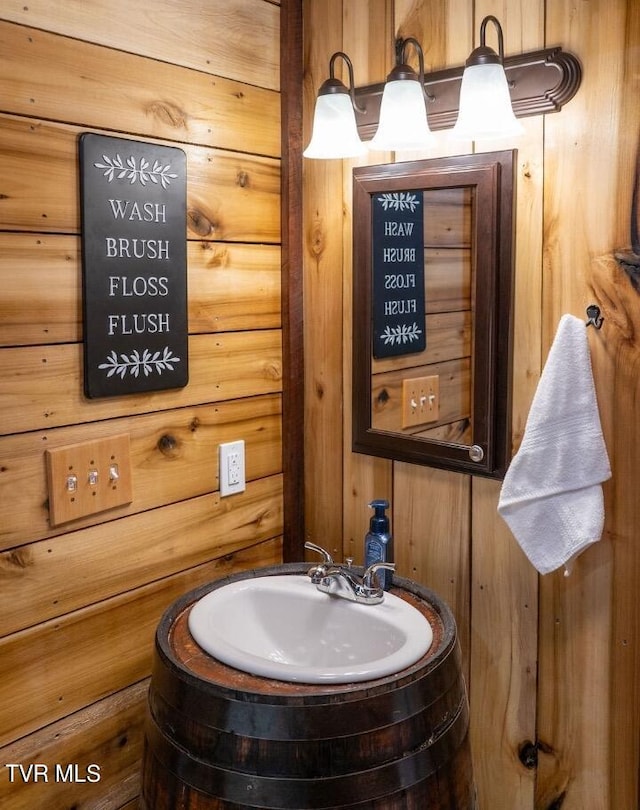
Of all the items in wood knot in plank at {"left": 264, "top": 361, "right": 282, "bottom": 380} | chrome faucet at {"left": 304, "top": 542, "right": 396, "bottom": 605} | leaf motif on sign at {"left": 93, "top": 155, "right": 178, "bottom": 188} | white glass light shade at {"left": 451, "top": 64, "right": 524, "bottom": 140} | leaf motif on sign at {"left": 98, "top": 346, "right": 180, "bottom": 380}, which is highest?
white glass light shade at {"left": 451, "top": 64, "right": 524, "bottom": 140}

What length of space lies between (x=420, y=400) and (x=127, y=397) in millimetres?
593

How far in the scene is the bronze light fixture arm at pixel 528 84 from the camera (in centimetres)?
141

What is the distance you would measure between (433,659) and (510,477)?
0.36 m

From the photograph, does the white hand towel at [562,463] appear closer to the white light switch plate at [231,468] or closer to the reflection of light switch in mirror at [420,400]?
the reflection of light switch in mirror at [420,400]

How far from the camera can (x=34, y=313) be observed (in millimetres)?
1389

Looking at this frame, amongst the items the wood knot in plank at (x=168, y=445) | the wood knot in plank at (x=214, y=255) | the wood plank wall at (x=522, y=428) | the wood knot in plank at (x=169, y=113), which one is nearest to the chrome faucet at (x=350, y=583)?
the wood plank wall at (x=522, y=428)

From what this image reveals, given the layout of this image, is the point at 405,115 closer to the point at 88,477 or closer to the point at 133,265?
the point at 133,265

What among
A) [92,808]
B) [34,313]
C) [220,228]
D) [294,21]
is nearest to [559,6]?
[294,21]

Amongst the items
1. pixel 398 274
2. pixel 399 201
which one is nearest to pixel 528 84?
pixel 399 201

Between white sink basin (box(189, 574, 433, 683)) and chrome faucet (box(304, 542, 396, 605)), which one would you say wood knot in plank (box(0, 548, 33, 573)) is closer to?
white sink basin (box(189, 574, 433, 683))

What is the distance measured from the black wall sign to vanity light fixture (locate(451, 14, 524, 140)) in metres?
0.56

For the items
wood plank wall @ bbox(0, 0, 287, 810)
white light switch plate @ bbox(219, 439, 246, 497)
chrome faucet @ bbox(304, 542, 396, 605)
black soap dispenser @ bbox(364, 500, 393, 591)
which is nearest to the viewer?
wood plank wall @ bbox(0, 0, 287, 810)

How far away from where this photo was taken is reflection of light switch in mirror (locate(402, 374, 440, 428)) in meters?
1.66

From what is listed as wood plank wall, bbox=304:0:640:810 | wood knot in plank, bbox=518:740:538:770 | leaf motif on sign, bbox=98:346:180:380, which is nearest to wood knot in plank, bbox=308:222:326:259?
wood plank wall, bbox=304:0:640:810
